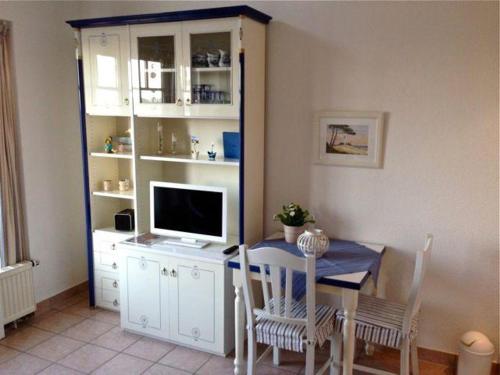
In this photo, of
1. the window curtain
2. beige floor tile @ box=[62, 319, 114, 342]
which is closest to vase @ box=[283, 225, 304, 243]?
beige floor tile @ box=[62, 319, 114, 342]

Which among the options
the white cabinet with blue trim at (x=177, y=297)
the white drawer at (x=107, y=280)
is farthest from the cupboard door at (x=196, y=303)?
the white drawer at (x=107, y=280)

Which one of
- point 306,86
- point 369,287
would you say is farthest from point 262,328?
point 306,86

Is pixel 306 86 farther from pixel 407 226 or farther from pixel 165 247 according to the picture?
pixel 165 247

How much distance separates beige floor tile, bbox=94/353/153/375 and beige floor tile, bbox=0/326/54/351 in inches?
24.5

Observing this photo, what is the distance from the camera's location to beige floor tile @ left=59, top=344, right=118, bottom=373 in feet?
9.40

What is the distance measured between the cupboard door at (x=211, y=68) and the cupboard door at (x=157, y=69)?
7 centimetres

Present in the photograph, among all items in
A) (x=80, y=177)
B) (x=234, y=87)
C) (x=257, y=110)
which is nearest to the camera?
(x=234, y=87)

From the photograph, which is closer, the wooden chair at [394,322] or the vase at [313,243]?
the wooden chair at [394,322]

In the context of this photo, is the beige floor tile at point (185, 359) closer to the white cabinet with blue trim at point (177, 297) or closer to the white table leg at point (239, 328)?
the white cabinet with blue trim at point (177, 297)

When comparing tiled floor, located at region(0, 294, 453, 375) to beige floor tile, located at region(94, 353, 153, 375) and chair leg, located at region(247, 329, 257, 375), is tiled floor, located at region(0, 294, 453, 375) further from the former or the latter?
chair leg, located at region(247, 329, 257, 375)

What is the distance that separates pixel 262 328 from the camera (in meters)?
2.45

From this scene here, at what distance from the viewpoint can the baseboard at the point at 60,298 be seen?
11.8ft

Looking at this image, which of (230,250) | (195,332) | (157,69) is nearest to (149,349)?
(195,332)

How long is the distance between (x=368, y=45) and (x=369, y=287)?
1512 mm
